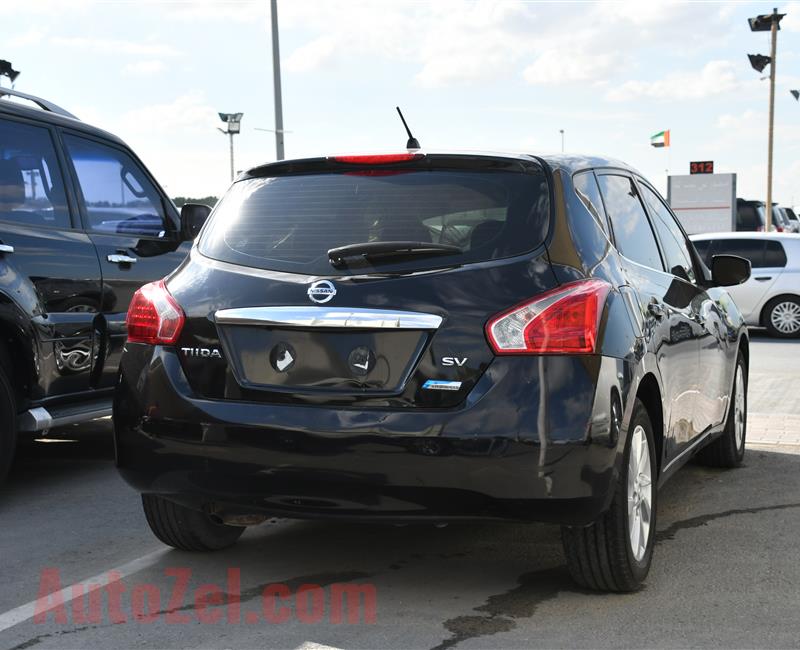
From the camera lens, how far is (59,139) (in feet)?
22.4

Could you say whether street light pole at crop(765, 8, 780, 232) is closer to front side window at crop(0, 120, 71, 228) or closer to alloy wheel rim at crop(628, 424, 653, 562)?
front side window at crop(0, 120, 71, 228)

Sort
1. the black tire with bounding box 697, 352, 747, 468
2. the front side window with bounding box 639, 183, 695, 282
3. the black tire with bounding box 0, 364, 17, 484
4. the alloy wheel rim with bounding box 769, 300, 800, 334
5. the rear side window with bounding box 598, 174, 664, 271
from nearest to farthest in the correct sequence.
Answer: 1. the rear side window with bounding box 598, 174, 664, 271
2. the front side window with bounding box 639, 183, 695, 282
3. the black tire with bounding box 0, 364, 17, 484
4. the black tire with bounding box 697, 352, 747, 468
5. the alloy wheel rim with bounding box 769, 300, 800, 334

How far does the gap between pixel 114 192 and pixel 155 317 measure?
2971 millimetres

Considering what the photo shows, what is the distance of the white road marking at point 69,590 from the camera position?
4.25 m

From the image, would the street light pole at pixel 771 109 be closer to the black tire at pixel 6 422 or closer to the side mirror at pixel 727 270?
the side mirror at pixel 727 270

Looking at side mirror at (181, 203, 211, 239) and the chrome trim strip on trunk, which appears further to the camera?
side mirror at (181, 203, 211, 239)

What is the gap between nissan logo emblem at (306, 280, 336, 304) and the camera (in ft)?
A: 13.7

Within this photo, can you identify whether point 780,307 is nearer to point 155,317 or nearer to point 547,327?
point 547,327

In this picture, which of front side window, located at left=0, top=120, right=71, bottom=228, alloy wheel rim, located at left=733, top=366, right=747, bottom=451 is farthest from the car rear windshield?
alloy wheel rim, located at left=733, top=366, right=747, bottom=451

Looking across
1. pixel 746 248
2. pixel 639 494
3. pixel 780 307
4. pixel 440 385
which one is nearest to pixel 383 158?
pixel 440 385

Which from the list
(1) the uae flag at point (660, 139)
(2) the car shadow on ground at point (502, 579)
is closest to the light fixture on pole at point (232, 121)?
(1) the uae flag at point (660, 139)

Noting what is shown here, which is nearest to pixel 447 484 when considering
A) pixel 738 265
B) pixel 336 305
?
pixel 336 305

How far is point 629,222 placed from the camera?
527cm

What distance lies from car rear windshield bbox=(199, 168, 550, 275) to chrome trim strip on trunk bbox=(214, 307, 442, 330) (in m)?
0.18
